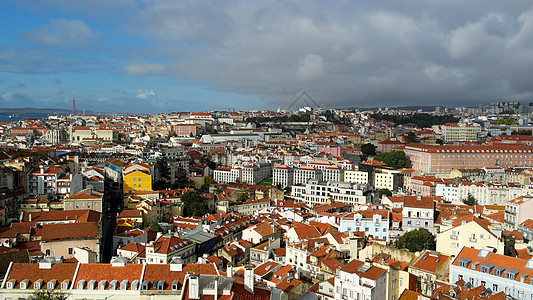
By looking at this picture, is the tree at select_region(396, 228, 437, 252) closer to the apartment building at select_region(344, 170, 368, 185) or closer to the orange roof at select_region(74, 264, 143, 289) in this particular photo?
the orange roof at select_region(74, 264, 143, 289)

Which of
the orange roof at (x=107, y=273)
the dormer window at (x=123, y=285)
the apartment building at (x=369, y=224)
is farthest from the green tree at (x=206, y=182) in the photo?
the dormer window at (x=123, y=285)

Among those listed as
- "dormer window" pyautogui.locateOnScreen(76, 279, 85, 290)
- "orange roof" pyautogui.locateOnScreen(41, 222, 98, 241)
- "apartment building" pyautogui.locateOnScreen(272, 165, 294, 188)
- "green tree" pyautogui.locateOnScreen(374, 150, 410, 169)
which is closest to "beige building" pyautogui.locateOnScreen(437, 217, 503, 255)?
"dormer window" pyautogui.locateOnScreen(76, 279, 85, 290)

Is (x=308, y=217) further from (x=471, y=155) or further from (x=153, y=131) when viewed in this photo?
(x=153, y=131)

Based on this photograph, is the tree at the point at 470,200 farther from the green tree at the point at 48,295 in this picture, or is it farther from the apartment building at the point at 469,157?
the green tree at the point at 48,295

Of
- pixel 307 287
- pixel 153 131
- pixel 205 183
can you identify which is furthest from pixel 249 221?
pixel 153 131

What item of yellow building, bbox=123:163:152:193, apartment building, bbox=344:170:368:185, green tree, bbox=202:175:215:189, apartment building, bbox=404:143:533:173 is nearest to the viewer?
yellow building, bbox=123:163:152:193
